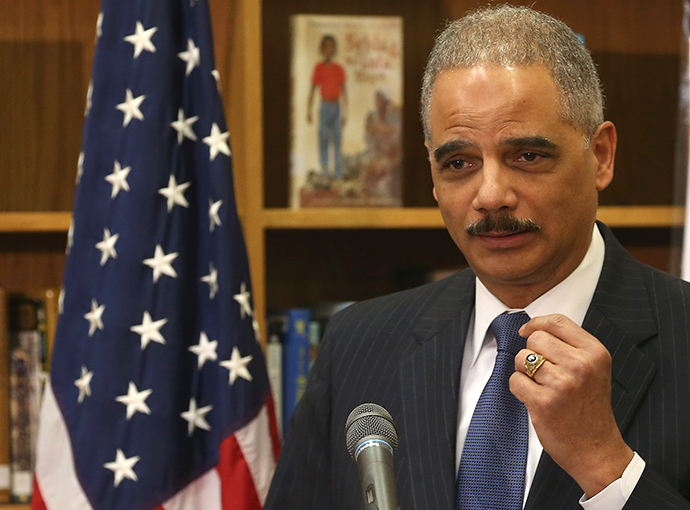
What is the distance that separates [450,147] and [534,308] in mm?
285

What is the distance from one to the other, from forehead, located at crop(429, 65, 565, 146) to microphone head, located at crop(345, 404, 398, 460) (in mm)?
479

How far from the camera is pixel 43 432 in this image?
167 cm

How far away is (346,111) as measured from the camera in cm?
204

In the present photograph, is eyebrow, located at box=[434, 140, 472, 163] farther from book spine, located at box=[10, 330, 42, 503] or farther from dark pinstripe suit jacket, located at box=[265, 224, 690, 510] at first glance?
book spine, located at box=[10, 330, 42, 503]

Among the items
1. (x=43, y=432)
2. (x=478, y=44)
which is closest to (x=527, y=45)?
(x=478, y=44)

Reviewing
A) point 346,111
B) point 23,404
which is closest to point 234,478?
point 23,404

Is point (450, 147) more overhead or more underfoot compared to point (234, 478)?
more overhead

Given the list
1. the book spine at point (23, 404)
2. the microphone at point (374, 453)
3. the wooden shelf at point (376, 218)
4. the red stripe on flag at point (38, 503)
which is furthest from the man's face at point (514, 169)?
the book spine at point (23, 404)

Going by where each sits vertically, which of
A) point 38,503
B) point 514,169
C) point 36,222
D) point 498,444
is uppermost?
point 514,169

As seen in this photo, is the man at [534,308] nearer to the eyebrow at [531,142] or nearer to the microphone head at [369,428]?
the eyebrow at [531,142]

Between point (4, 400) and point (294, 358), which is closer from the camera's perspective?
point (4, 400)

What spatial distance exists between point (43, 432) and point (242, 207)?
28.2 inches

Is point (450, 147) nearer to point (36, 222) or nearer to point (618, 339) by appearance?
point (618, 339)

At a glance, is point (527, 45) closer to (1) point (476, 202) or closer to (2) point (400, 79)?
(1) point (476, 202)
